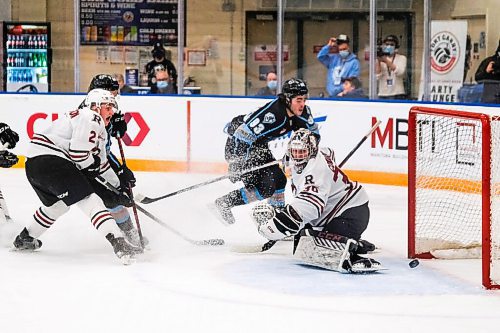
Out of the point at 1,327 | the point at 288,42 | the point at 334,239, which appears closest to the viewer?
the point at 1,327

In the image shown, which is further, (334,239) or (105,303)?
(334,239)

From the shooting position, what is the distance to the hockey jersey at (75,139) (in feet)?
16.1

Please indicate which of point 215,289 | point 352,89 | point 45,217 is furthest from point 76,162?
point 352,89

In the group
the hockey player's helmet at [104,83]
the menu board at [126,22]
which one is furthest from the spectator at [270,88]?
the hockey player's helmet at [104,83]

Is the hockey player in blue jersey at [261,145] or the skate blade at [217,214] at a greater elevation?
the hockey player in blue jersey at [261,145]

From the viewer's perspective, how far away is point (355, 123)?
330 inches

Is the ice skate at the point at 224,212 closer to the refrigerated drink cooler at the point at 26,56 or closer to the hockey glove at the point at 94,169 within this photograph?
the hockey glove at the point at 94,169

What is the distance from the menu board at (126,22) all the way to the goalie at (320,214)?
464cm

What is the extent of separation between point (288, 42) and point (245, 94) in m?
0.56

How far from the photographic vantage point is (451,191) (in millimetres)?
5684

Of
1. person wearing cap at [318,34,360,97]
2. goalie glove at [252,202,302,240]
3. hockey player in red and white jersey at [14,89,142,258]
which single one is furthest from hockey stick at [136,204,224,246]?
person wearing cap at [318,34,360,97]

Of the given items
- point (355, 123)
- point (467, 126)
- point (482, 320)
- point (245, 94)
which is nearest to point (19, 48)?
point (245, 94)

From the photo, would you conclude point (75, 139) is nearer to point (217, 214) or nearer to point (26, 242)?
point (26, 242)

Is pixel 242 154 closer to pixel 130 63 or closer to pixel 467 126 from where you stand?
pixel 467 126
